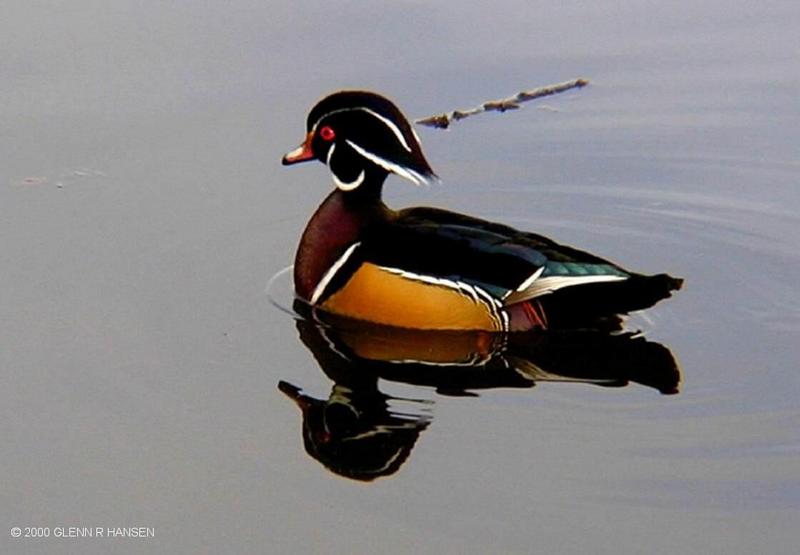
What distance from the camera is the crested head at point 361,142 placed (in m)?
7.67

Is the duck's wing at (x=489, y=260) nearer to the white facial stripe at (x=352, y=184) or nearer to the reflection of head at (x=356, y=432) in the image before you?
the white facial stripe at (x=352, y=184)

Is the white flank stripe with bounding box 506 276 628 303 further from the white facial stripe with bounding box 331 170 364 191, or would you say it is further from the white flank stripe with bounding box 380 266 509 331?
the white facial stripe with bounding box 331 170 364 191

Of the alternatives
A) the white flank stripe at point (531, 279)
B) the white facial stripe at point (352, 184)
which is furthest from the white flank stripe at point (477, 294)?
the white facial stripe at point (352, 184)

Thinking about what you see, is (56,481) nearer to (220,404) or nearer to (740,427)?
(220,404)

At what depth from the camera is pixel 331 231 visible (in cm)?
761

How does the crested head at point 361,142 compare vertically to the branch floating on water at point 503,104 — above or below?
above

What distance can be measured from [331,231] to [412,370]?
0.99 m

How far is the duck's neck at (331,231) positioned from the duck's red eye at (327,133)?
252mm

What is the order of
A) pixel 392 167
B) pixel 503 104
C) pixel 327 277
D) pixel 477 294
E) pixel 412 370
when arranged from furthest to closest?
pixel 503 104 → pixel 392 167 → pixel 327 277 → pixel 477 294 → pixel 412 370

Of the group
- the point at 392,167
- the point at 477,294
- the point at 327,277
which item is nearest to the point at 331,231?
the point at 327,277

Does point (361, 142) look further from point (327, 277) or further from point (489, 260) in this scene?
point (489, 260)

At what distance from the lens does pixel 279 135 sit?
8906 millimetres

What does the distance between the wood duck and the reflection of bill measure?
0.31ft

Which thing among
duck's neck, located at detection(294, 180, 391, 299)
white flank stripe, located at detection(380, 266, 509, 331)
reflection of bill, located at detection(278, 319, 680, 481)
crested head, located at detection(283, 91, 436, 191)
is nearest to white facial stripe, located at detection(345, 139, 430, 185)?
crested head, located at detection(283, 91, 436, 191)
